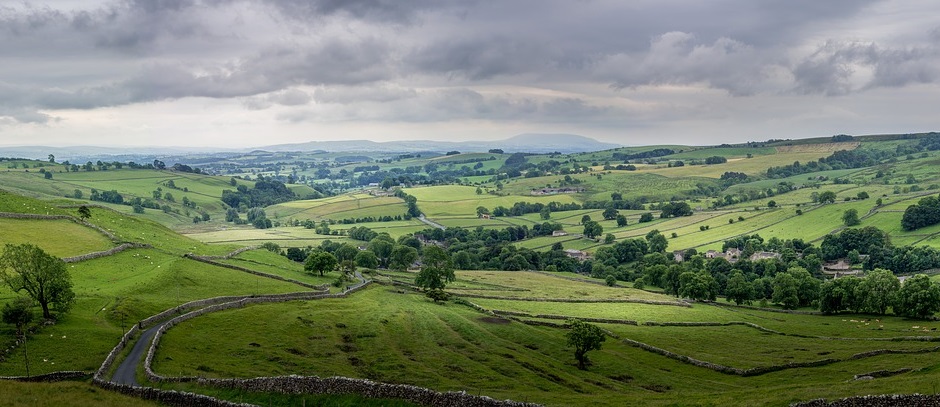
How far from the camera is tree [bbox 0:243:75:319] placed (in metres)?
67.2

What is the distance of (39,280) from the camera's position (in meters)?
67.1

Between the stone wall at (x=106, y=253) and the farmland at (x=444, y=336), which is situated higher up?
the stone wall at (x=106, y=253)

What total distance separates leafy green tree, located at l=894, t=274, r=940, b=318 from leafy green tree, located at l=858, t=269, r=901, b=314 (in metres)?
1.92

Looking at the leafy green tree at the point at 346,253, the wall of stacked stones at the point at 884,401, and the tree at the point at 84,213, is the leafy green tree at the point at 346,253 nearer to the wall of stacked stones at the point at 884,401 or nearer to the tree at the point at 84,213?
the tree at the point at 84,213

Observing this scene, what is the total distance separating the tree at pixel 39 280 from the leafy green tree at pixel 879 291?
11373 cm

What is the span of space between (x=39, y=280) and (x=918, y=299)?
116080 mm

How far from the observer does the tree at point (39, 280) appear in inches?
2645

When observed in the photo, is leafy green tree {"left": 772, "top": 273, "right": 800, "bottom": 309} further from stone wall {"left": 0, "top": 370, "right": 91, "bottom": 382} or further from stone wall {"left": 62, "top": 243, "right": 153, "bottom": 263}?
stone wall {"left": 62, "top": 243, "right": 153, "bottom": 263}

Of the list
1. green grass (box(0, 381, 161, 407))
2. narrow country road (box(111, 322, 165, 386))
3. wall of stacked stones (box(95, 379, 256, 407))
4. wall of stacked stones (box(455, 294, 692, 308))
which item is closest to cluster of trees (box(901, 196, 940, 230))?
wall of stacked stones (box(455, 294, 692, 308))

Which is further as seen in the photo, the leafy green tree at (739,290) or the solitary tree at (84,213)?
the leafy green tree at (739,290)

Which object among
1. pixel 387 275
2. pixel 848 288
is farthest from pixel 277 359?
pixel 848 288

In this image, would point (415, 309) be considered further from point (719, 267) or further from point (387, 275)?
point (719, 267)

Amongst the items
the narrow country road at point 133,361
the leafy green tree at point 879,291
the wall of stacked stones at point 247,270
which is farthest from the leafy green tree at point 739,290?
the narrow country road at point 133,361

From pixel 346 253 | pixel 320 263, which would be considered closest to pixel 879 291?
pixel 320 263
